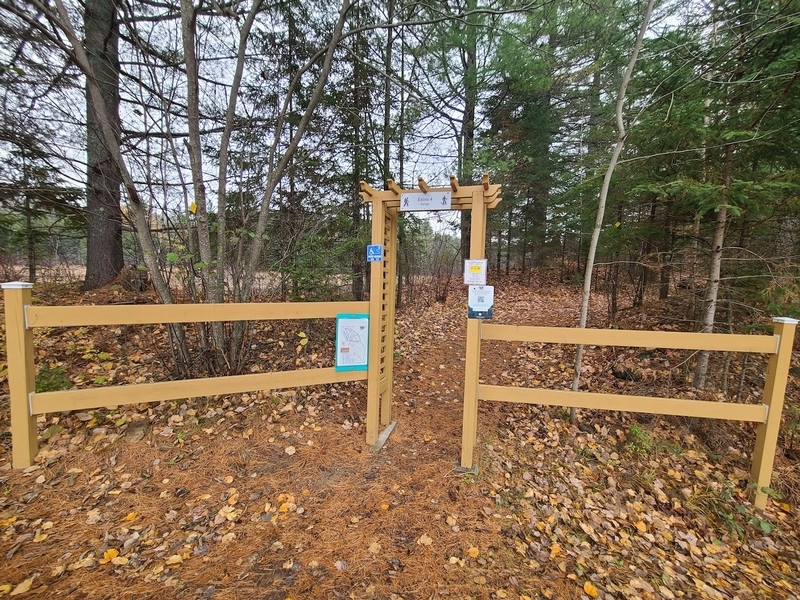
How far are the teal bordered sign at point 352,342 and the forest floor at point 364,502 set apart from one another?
85 centimetres

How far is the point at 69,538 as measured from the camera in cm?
200

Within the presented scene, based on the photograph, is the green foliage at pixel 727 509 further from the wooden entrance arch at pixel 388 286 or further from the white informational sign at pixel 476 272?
the white informational sign at pixel 476 272

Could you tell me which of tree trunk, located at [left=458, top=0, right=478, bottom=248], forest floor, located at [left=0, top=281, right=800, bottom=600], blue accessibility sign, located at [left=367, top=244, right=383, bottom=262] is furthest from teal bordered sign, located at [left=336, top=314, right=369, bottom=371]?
tree trunk, located at [left=458, top=0, right=478, bottom=248]

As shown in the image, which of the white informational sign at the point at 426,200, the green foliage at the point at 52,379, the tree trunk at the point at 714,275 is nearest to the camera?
the white informational sign at the point at 426,200

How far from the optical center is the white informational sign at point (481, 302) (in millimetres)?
2613

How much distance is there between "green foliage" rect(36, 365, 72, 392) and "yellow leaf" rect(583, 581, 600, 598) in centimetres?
466

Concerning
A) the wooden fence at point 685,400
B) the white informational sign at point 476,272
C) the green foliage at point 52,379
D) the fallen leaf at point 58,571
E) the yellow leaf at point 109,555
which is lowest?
the yellow leaf at point 109,555

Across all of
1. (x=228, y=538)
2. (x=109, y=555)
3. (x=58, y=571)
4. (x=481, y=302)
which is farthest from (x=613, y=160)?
(x=58, y=571)

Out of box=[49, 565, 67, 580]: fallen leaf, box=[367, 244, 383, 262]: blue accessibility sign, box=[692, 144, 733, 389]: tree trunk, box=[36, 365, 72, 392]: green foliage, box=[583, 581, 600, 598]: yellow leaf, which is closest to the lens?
box=[49, 565, 67, 580]: fallen leaf

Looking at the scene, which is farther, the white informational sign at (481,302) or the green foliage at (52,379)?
the green foliage at (52,379)

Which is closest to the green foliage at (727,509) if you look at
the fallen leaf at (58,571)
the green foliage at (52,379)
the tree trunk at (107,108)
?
the fallen leaf at (58,571)

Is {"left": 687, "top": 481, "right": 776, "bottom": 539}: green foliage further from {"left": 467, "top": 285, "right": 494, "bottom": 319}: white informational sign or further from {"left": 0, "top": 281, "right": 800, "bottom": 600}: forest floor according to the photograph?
{"left": 467, "top": 285, "right": 494, "bottom": 319}: white informational sign

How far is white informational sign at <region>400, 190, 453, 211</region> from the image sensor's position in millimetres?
2756

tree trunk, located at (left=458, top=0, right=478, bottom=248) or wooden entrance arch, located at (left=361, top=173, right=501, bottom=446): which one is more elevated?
tree trunk, located at (left=458, top=0, right=478, bottom=248)
